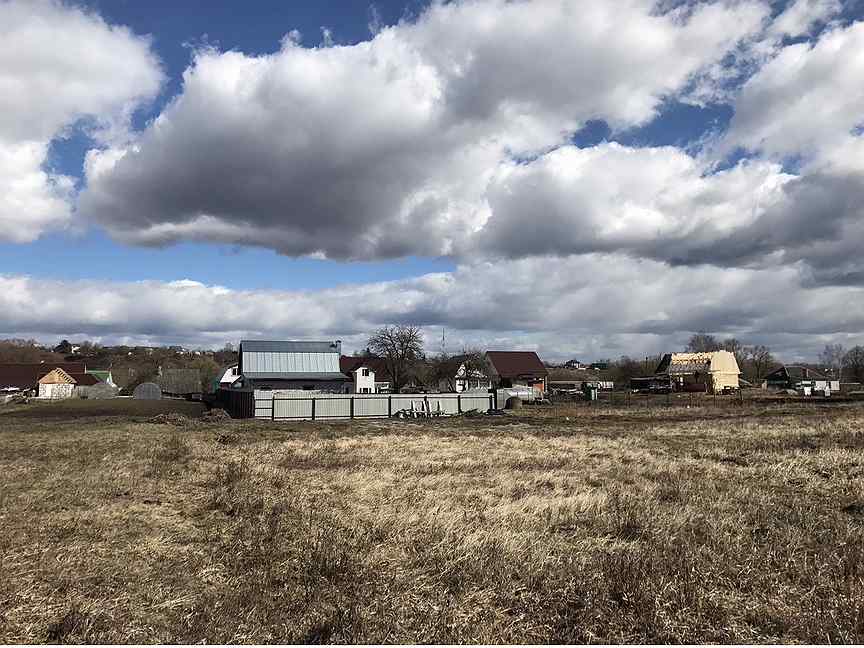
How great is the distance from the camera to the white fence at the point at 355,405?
39969mm

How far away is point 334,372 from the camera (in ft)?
204

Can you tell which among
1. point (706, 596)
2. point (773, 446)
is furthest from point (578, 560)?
point (773, 446)

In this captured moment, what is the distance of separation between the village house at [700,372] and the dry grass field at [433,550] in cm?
7410

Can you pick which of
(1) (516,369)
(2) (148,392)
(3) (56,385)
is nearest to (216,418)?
(2) (148,392)

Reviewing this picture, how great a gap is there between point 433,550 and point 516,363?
78.4m

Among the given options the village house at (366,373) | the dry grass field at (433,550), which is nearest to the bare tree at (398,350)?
the village house at (366,373)

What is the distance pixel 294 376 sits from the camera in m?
59.5

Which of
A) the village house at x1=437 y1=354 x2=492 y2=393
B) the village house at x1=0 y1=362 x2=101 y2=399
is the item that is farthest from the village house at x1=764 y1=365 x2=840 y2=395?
the village house at x1=0 y1=362 x2=101 y2=399

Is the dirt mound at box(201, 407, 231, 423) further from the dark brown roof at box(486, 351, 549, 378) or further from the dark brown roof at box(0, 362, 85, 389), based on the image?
the dark brown roof at box(0, 362, 85, 389)

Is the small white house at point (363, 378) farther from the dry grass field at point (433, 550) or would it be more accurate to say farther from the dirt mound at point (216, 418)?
the dry grass field at point (433, 550)

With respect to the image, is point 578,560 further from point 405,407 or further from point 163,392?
point 163,392

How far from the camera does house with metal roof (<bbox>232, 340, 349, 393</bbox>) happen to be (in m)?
58.6

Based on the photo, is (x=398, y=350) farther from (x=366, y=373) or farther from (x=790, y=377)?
(x=790, y=377)

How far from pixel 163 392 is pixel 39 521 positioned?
86.5 meters
